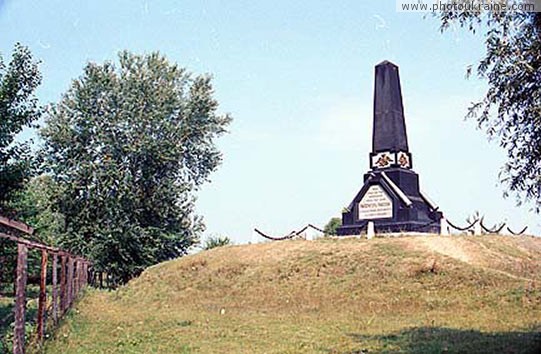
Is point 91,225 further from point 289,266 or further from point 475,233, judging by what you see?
point 475,233

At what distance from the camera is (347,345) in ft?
37.1

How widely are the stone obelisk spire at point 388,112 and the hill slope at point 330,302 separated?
17.6 ft

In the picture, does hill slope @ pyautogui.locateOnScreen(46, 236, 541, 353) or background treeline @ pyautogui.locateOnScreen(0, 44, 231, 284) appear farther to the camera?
background treeline @ pyautogui.locateOnScreen(0, 44, 231, 284)

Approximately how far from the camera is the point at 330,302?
1894cm

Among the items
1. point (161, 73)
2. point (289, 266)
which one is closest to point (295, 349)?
point (289, 266)

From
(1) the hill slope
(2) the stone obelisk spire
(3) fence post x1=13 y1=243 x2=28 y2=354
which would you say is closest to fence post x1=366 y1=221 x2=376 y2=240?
(1) the hill slope

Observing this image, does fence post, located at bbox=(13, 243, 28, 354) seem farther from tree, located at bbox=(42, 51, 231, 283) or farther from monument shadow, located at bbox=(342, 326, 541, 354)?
tree, located at bbox=(42, 51, 231, 283)

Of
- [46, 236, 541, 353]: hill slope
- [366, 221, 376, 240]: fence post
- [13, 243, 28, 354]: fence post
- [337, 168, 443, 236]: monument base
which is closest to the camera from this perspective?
[13, 243, 28, 354]: fence post

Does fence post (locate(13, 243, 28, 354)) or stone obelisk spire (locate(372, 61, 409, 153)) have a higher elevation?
stone obelisk spire (locate(372, 61, 409, 153))

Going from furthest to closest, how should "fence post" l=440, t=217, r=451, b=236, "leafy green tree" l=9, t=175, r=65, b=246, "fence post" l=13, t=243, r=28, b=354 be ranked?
"leafy green tree" l=9, t=175, r=65, b=246 → "fence post" l=440, t=217, r=451, b=236 → "fence post" l=13, t=243, r=28, b=354

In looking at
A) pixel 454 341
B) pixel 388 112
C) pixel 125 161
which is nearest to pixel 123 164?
pixel 125 161

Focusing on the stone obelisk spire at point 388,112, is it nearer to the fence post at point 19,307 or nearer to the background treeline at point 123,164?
the background treeline at point 123,164

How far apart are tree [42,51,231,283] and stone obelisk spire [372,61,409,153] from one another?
12498mm

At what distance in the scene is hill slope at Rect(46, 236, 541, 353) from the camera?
11.7 metres
